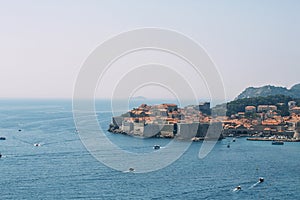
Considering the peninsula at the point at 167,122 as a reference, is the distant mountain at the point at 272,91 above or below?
above

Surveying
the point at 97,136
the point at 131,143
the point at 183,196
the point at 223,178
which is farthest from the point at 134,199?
the point at 97,136

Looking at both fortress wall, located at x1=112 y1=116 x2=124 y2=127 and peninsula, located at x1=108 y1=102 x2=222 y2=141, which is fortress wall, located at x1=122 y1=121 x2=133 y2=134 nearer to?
peninsula, located at x1=108 y1=102 x2=222 y2=141

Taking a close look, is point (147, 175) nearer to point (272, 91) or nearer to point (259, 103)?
point (259, 103)

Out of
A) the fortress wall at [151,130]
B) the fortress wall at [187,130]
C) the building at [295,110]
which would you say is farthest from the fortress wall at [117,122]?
the building at [295,110]

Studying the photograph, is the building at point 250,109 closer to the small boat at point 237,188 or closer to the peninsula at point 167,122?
the peninsula at point 167,122

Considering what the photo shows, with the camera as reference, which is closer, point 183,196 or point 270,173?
point 183,196

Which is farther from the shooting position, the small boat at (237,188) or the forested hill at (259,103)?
the forested hill at (259,103)

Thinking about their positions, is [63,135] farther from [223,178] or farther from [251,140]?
[223,178]

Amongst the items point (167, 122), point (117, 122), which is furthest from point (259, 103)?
point (117, 122)

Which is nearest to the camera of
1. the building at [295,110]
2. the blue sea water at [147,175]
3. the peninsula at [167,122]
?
the blue sea water at [147,175]
